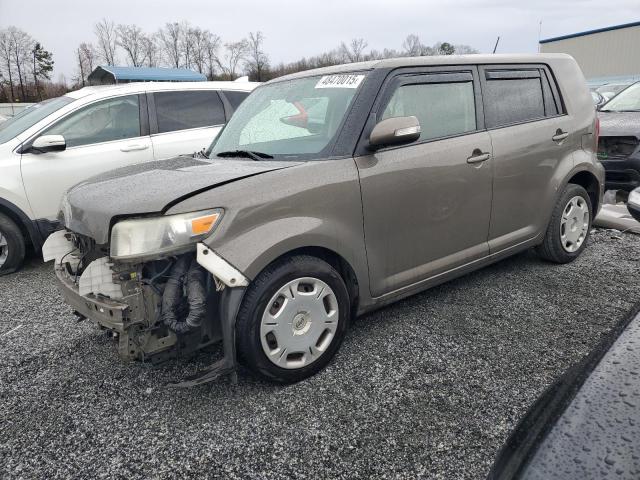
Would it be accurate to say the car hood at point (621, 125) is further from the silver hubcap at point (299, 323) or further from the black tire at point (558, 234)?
the silver hubcap at point (299, 323)

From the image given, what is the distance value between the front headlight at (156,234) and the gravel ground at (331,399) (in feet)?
2.91

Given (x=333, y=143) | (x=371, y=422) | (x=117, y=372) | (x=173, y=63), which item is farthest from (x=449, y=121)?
(x=173, y=63)

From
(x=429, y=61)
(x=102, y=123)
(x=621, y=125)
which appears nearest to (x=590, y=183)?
(x=429, y=61)

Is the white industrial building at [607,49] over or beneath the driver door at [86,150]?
over

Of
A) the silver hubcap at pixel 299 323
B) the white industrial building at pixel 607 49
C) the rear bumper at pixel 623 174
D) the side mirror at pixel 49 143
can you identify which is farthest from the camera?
the white industrial building at pixel 607 49

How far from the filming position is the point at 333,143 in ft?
9.23

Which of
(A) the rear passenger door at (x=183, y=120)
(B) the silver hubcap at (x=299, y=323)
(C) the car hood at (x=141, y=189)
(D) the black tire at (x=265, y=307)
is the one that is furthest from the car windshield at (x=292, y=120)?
(A) the rear passenger door at (x=183, y=120)

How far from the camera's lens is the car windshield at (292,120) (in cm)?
291

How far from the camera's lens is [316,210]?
2.62m

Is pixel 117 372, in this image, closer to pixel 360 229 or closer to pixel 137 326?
pixel 137 326

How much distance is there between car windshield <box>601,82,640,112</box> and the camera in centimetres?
691

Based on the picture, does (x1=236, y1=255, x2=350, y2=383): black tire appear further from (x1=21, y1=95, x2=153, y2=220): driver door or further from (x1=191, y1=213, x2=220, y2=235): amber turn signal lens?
(x1=21, y1=95, x2=153, y2=220): driver door

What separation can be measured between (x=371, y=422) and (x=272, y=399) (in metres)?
0.55

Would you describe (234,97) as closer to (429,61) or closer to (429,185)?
(429,61)
